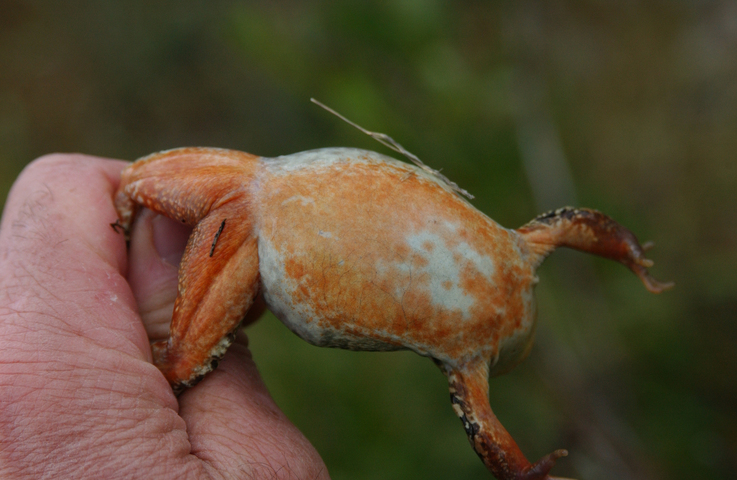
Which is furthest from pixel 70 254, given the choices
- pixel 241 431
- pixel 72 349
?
pixel 241 431

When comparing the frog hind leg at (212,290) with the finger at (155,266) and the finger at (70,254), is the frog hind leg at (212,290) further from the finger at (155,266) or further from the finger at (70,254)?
the finger at (155,266)

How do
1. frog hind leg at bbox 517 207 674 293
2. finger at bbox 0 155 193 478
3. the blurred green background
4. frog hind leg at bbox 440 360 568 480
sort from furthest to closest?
the blurred green background
frog hind leg at bbox 517 207 674 293
frog hind leg at bbox 440 360 568 480
finger at bbox 0 155 193 478

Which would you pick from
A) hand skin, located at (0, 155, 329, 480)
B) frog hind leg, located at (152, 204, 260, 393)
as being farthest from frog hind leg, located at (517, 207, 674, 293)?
Result: hand skin, located at (0, 155, 329, 480)

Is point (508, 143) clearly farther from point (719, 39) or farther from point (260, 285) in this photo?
point (719, 39)

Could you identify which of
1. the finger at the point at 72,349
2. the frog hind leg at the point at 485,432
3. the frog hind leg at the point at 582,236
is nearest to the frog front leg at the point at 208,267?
the finger at the point at 72,349

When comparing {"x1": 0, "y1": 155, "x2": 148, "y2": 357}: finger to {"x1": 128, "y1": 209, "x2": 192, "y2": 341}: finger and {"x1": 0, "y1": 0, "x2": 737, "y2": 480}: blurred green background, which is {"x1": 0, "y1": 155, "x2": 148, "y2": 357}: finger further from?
{"x1": 0, "y1": 0, "x2": 737, "y2": 480}: blurred green background

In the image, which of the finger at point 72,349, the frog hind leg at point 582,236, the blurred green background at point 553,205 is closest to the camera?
the finger at point 72,349
